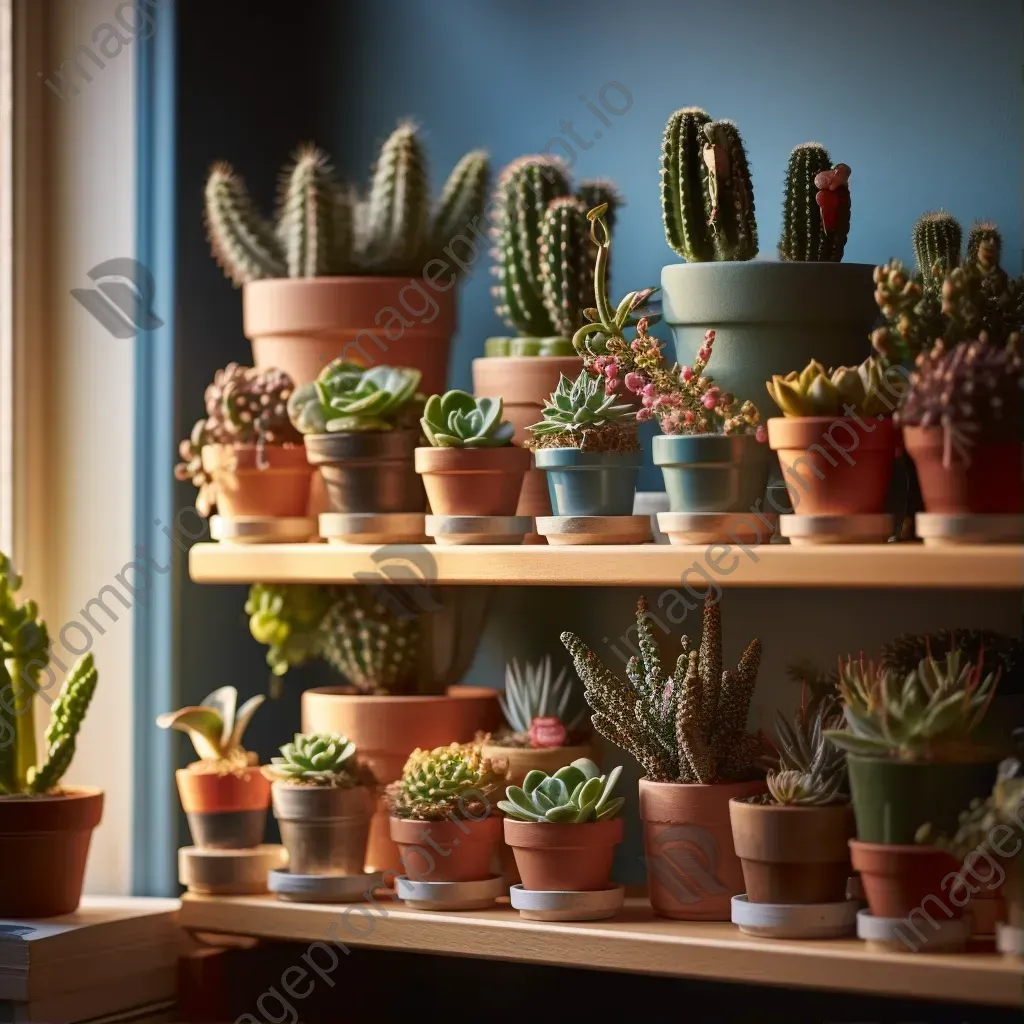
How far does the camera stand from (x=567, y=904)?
4.97 ft

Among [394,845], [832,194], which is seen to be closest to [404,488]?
[394,845]

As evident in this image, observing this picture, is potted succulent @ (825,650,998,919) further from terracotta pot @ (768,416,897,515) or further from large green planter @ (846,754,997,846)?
terracotta pot @ (768,416,897,515)

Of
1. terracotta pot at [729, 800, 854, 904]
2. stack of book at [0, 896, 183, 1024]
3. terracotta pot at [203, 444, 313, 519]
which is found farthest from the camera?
terracotta pot at [203, 444, 313, 519]

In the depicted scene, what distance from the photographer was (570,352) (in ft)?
5.46

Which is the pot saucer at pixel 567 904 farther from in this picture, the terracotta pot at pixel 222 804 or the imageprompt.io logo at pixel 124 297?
the imageprompt.io logo at pixel 124 297

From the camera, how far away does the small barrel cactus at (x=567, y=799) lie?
1524 millimetres

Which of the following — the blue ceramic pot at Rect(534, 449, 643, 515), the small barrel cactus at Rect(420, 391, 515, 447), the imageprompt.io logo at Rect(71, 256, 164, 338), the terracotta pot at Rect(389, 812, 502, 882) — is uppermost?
the imageprompt.io logo at Rect(71, 256, 164, 338)

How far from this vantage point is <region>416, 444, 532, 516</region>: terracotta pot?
158 centimetres

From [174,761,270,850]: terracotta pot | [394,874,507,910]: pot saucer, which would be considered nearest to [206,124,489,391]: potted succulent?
[174,761,270,850]: terracotta pot

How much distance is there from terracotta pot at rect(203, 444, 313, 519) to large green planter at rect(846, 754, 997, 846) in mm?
657

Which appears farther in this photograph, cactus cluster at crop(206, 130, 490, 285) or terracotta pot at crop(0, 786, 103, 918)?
cactus cluster at crop(206, 130, 490, 285)

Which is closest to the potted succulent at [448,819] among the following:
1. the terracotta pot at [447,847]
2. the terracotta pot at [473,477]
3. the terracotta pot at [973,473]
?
the terracotta pot at [447,847]

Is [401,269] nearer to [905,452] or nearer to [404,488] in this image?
[404,488]

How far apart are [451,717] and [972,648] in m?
0.54
